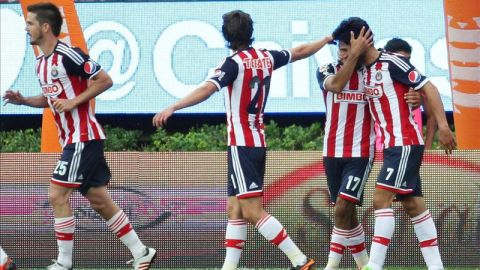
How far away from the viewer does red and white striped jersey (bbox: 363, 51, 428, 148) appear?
9.19 metres

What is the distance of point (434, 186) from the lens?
11.1 meters

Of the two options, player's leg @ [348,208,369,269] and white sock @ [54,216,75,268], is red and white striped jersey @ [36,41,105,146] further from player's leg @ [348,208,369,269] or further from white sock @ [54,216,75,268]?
player's leg @ [348,208,369,269]

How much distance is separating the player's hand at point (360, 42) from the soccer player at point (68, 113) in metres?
1.99

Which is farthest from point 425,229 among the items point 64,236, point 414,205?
point 64,236

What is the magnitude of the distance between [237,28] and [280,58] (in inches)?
19.1

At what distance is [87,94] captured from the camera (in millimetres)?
9414

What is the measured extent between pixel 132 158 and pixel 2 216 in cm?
137

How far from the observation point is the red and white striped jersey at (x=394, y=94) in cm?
919

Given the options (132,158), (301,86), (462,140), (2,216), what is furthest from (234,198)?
(301,86)

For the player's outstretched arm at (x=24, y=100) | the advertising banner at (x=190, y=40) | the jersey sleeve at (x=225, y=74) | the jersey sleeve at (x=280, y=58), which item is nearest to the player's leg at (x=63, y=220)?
the player's outstretched arm at (x=24, y=100)

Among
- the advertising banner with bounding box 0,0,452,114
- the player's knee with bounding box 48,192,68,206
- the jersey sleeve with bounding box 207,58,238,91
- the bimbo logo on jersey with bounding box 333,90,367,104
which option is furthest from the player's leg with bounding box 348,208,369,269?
the advertising banner with bounding box 0,0,452,114

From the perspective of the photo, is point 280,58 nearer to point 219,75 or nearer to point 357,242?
point 219,75

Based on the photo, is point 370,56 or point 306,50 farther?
point 306,50

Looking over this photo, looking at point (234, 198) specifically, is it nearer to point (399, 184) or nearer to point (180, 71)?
point (399, 184)
